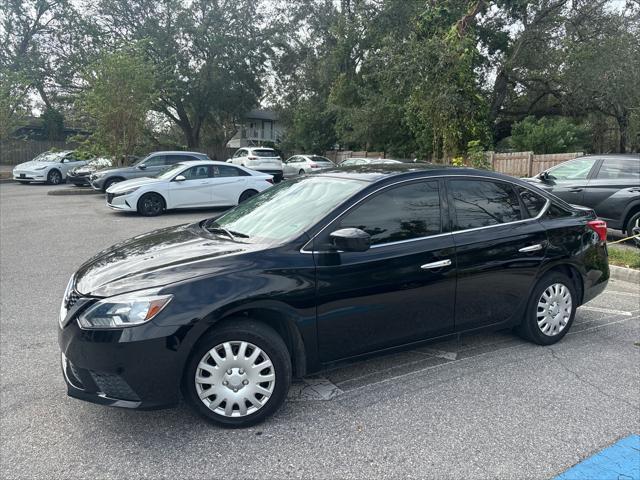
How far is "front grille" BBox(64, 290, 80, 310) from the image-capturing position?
10.7ft

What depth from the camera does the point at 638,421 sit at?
3.40 meters

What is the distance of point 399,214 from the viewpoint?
12.9 feet

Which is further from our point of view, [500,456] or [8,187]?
[8,187]

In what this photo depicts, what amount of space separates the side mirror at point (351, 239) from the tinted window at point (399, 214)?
211mm

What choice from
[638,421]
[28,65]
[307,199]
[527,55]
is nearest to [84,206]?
[307,199]

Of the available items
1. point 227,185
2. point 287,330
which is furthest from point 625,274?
point 227,185

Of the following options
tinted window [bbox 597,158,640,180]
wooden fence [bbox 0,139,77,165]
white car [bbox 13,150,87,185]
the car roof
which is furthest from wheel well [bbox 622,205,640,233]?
wooden fence [bbox 0,139,77,165]

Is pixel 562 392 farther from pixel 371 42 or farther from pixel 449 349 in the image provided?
pixel 371 42

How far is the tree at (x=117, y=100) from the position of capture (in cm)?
1959

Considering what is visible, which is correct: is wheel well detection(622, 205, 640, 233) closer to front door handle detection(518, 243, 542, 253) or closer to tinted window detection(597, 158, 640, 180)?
tinted window detection(597, 158, 640, 180)

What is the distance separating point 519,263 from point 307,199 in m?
1.89

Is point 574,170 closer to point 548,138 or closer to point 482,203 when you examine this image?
point 482,203

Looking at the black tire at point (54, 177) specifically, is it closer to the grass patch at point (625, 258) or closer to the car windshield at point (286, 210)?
the car windshield at point (286, 210)

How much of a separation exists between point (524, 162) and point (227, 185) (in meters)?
9.90
